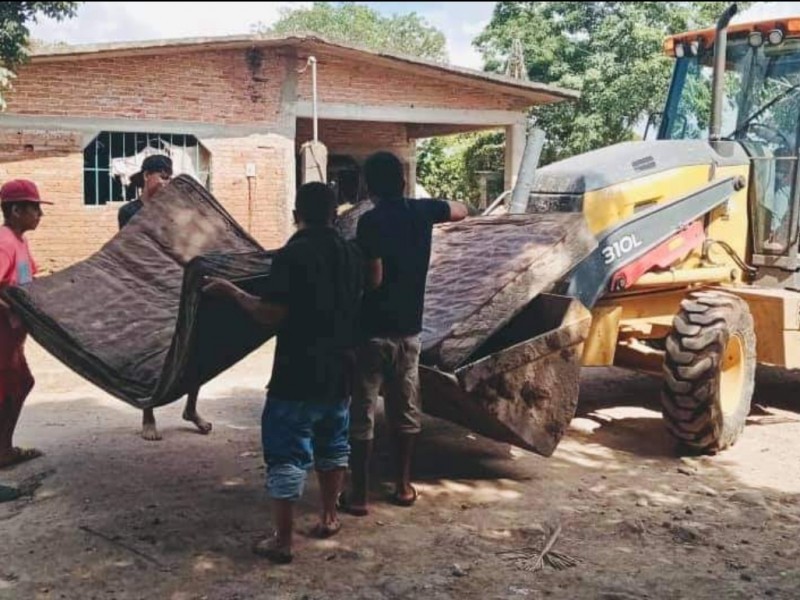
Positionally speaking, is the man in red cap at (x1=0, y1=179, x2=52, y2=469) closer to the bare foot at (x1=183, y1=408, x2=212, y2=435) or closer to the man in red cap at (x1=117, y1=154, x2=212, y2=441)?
the man in red cap at (x1=117, y1=154, x2=212, y2=441)

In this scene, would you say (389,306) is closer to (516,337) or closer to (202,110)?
(516,337)

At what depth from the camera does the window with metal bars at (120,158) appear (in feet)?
41.0

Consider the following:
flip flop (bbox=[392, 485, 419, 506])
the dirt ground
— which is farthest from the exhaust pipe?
flip flop (bbox=[392, 485, 419, 506])

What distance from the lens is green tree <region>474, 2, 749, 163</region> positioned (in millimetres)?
18484

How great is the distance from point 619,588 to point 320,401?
1.52 m

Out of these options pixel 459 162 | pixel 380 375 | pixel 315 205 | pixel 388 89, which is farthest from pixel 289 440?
pixel 459 162

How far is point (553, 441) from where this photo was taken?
4809 millimetres

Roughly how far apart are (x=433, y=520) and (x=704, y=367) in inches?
81.2

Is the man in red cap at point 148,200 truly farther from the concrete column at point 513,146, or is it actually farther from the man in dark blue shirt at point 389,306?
the concrete column at point 513,146

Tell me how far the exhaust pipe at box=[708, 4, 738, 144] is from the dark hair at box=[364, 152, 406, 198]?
2.69 meters

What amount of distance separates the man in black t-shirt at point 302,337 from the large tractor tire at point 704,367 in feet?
8.11

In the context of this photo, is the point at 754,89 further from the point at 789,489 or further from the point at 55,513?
the point at 55,513

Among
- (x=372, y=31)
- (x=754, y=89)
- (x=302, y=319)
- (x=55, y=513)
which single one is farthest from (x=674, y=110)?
(x=372, y=31)

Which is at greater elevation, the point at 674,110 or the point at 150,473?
the point at 674,110
